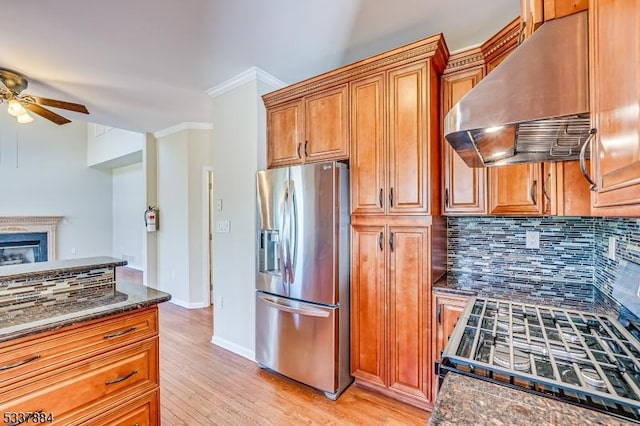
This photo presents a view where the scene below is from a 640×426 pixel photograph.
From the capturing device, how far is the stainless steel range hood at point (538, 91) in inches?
32.1

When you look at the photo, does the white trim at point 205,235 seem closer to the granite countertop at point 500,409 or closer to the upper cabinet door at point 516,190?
the upper cabinet door at point 516,190

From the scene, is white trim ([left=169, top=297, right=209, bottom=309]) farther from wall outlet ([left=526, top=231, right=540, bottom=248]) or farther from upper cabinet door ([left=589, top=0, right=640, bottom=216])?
upper cabinet door ([left=589, top=0, right=640, bottom=216])

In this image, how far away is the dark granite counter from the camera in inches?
65.9

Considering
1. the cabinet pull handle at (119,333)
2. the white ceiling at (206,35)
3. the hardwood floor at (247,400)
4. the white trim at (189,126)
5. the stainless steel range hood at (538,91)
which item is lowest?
the hardwood floor at (247,400)

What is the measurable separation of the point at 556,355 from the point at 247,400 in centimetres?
199

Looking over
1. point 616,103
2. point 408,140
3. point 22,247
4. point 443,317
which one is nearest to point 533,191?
point 408,140

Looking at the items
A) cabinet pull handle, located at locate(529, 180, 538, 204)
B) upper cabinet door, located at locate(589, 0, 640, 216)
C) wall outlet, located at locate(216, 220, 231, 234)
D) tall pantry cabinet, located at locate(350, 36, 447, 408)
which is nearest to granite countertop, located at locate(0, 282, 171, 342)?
wall outlet, located at locate(216, 220, 231, 234)

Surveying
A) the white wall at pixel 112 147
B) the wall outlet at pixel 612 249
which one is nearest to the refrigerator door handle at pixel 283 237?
the wall outlet at pixel 612 249

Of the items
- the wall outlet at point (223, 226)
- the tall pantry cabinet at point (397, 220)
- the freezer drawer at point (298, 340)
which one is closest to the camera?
the tall pantry cabinet at point (397, 220)

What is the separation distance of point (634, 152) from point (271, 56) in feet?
8.43

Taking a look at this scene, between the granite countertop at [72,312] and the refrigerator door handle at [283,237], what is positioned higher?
the refrigerator door handle at [283,237]

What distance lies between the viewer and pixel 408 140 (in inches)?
82.1

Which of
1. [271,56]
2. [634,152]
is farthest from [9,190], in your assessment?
[634,152]

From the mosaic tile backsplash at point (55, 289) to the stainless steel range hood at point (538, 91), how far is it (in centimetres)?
201
